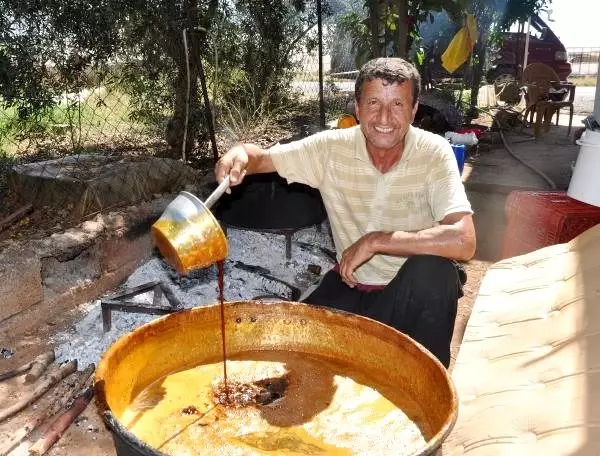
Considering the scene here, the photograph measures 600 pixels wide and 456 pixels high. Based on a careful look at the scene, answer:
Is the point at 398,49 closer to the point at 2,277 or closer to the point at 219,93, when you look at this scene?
the point at 219,93

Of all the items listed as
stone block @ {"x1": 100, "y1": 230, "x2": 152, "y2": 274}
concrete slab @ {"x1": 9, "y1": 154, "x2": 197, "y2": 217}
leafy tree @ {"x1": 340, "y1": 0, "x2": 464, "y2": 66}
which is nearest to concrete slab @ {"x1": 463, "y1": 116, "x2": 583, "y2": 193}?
leafy tree @ {"x1": 340, "y1": 0, "x2": 464, "y2": 66}

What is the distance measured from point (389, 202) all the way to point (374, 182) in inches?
4.5

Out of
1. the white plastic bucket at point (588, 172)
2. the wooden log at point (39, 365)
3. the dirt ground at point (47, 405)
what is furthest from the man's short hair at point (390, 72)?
the wooden log at point (39, 365)

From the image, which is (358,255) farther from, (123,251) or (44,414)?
(123,251)

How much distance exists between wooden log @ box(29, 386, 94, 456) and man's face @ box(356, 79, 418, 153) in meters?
1.76

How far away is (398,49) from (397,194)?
244 inches

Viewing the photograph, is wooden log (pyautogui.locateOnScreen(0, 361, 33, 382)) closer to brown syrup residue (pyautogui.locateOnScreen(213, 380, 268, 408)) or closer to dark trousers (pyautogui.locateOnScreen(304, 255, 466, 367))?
brown syrup residue (pyautogui.locateOnScreen(213, 380, 268, 408))

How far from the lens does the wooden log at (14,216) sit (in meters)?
3.54

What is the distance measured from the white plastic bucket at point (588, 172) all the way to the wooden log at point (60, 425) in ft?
9.50

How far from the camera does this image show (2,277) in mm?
2988

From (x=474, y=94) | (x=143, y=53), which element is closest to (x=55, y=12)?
(x=143, y=53)

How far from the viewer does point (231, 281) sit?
3877 millimetres

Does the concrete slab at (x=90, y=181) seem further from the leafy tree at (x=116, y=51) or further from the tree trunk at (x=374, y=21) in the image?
the tree trunk at (x=374, y=21)

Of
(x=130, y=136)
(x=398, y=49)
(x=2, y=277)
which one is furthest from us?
Result: (x=398, y=49)
